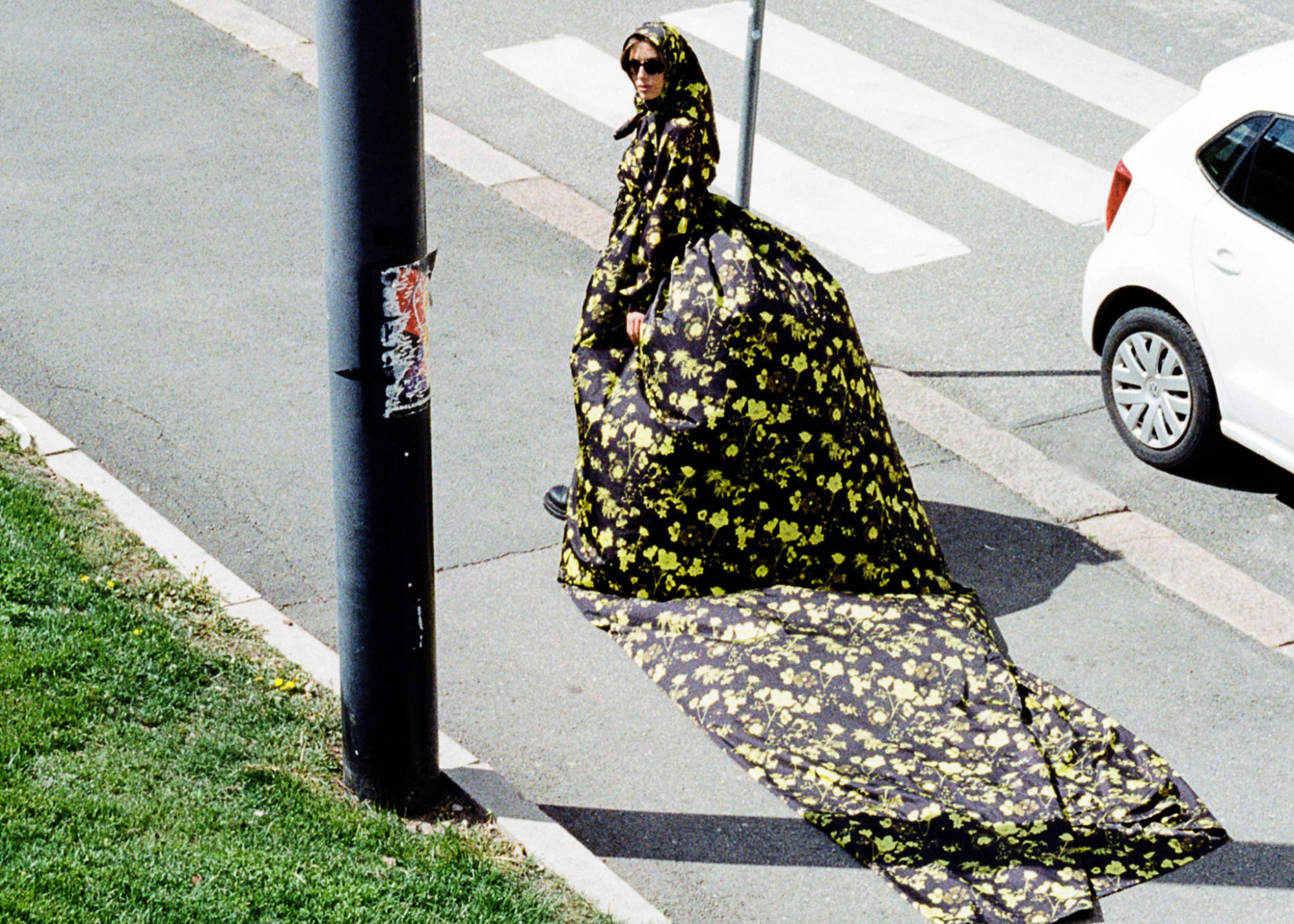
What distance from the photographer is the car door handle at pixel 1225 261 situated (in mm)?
7086

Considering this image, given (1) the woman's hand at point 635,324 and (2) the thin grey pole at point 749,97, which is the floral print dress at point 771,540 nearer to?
(1) the woman's hand at point 635,324

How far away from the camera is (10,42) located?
11555mm

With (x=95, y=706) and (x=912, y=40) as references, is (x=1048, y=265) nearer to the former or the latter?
(x=912, y=40)

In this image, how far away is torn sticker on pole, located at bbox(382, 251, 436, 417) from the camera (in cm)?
464

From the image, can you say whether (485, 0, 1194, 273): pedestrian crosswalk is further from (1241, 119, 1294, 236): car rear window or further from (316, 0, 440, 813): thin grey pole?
(316, 0, 440, 813): thin grey pole

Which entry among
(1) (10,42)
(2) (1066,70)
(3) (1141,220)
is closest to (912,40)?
(2) (1066,70)

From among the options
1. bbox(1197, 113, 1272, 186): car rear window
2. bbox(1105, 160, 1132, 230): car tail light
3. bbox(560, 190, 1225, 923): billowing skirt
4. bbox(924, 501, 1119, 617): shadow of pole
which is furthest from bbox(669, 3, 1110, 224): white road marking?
bbox(560, 190, 1225, 923): billowing skirt

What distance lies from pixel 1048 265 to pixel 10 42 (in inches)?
273

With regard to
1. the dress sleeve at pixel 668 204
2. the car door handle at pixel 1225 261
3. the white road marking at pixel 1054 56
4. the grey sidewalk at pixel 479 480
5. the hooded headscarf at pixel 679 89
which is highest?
the hooded headscarf at pixel 679 89

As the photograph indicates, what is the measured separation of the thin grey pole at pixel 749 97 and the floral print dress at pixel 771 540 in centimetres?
124

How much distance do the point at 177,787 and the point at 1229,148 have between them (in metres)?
4.97

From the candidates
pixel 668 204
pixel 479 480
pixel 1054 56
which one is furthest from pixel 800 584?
pixel 1054 56

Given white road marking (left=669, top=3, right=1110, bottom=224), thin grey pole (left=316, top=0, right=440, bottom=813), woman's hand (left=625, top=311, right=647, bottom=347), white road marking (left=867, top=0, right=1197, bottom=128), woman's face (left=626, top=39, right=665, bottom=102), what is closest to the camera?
thin grey pole (left=316, top=0, right=440, bottom=813)

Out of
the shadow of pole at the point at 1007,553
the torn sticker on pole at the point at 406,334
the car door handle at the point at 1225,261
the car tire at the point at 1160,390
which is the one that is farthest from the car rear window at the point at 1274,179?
the torn sticker on pole at the point at 406,334
